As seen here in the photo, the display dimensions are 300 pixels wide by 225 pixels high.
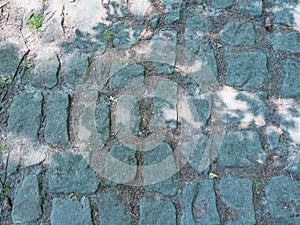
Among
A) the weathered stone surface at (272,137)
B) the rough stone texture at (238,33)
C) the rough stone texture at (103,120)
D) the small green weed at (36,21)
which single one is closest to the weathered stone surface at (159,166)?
the rough stone texture at (103,120)

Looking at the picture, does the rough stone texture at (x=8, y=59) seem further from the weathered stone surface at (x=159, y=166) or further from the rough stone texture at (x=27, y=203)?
the weathered stone surface at (x=159, y=166)

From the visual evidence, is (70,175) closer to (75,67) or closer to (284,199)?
(75,67)

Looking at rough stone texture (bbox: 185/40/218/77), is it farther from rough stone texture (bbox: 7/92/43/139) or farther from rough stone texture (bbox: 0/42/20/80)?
rough stone texture (bbox: 0/42/20/80)

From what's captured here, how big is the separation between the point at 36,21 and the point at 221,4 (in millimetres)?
1554

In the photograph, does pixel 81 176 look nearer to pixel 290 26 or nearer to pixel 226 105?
pixel 226 105

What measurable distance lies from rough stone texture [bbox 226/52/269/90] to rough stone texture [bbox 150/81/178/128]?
0.42m

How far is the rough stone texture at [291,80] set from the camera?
312 cm

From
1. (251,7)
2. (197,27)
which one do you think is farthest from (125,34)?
(251,7)

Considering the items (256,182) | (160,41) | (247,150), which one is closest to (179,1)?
(160,41)

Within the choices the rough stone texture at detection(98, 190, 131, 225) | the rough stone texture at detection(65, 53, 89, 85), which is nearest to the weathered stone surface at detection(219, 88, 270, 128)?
the rough stone texture at detection(98, 190, 131, 225)

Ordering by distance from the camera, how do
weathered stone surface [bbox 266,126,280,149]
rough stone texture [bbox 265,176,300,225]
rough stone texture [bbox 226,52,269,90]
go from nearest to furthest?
rough stone texture [bbox 265,176,300,225] < weathered stone surface [bbox 266,126,280,149] < rough stone texture [bbox 226,52,269,90]

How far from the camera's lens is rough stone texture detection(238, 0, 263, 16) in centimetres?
359

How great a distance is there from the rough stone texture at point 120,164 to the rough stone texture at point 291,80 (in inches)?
46.2

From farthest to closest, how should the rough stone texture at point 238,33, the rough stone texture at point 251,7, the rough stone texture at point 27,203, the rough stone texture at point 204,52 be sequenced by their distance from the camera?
the rough stone texture at point 251,7, the rough stone texture at point 238,33, the rough stone texture at point 204,52, the rough stone texture at point 27,203
